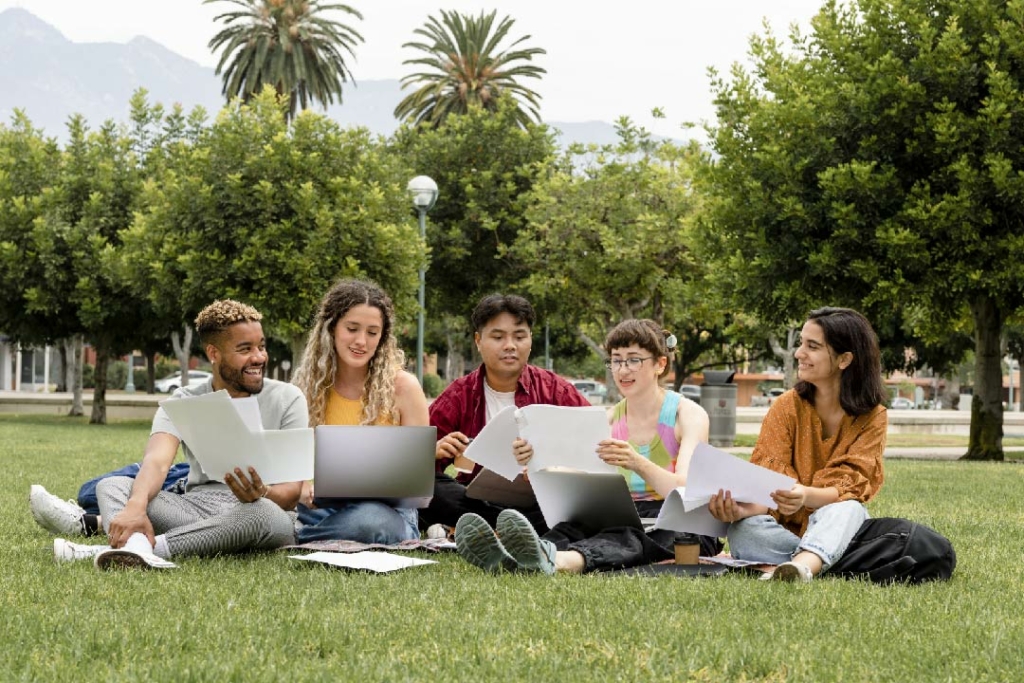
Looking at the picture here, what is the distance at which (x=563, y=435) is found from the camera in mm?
5797

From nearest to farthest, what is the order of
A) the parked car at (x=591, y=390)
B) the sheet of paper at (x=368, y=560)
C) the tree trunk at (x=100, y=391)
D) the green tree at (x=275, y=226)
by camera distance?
the sheet of paper at (x=368, y=560)
the green tree at (x=275, y=226)
the tree trunk at (x=100, y=391)
the parked car at (x=591, y=390)

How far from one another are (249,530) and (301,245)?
1870 centimetres

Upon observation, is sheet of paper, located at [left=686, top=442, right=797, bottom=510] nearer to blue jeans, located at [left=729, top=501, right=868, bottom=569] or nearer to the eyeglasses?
blue jeans, located at [left=729, top=501, right=868, bottom=569]

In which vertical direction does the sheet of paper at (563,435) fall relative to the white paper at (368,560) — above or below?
above

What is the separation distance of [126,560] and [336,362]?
1.70 meters

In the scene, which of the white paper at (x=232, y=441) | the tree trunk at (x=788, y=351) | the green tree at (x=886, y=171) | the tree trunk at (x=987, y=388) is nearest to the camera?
the white paper at (x=232, y=441)

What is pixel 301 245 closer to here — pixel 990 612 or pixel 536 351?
pixel 990 612

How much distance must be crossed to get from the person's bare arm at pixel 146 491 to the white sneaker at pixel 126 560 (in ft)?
0.65

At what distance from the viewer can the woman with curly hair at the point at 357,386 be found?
6.52 metres

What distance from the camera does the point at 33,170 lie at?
2930cm

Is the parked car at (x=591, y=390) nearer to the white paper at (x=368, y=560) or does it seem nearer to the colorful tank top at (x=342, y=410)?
the colorful tank top at (x=342, y=410)

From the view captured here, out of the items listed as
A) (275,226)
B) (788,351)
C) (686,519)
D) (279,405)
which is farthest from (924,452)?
(788,351)

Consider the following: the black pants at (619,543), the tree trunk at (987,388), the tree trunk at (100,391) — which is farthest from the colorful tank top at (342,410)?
the tree trunk at (100,391)

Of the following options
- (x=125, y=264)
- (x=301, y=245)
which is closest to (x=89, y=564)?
(x=301, y=245)
